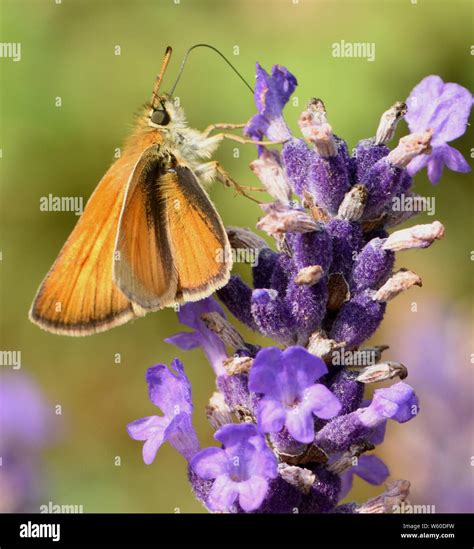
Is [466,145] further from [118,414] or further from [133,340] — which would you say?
[118,414]

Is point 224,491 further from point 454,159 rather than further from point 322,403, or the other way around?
point 454,159

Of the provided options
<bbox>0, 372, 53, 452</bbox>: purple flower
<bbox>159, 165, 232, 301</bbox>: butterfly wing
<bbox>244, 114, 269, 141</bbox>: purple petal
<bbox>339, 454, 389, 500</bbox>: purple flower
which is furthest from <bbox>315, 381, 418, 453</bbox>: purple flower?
<bbox>0, 372, 53, 452</bbox>: purple flower

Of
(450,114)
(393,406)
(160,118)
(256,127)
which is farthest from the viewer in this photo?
(160,118)

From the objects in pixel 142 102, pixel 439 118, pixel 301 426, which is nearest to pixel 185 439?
pixel 301 426

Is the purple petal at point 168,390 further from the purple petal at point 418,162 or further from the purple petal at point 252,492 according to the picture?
the purple petal at point 418,162

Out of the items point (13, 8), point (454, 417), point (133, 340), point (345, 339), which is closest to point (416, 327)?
point (454, 417)
